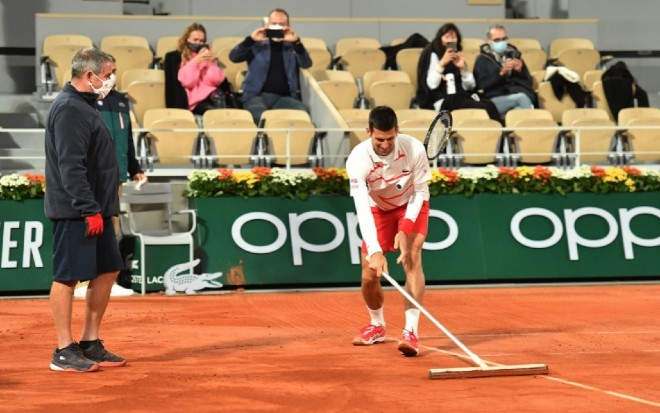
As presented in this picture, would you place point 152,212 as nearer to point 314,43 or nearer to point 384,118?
point 314,43

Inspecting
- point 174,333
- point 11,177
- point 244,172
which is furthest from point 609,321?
point 11,177

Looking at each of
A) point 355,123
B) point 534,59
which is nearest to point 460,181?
point 355,123

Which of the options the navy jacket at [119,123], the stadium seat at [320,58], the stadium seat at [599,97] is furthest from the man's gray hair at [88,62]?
the stadium seat at [599,97]

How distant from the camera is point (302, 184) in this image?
1602 centimetres

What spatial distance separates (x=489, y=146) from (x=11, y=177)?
733cm

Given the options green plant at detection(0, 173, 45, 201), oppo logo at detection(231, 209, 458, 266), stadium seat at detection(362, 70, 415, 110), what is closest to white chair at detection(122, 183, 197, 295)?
oppo logo at detection(231, 209, 458, 266)

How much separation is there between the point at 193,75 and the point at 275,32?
4.88ft

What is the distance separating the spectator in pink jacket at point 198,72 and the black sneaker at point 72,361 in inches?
393

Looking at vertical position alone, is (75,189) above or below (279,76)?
below

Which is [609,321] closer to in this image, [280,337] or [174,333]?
[280,337]

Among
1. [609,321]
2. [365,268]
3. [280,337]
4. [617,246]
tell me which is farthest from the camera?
[617,246]

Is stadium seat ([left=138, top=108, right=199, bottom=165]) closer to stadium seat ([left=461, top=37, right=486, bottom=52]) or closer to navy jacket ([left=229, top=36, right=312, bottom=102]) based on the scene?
A: navy jacket ([left=229, top=36, right=312, bottom=102])

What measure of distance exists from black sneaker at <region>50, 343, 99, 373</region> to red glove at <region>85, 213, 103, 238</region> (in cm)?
87

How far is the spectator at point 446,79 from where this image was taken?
62.3 ft
